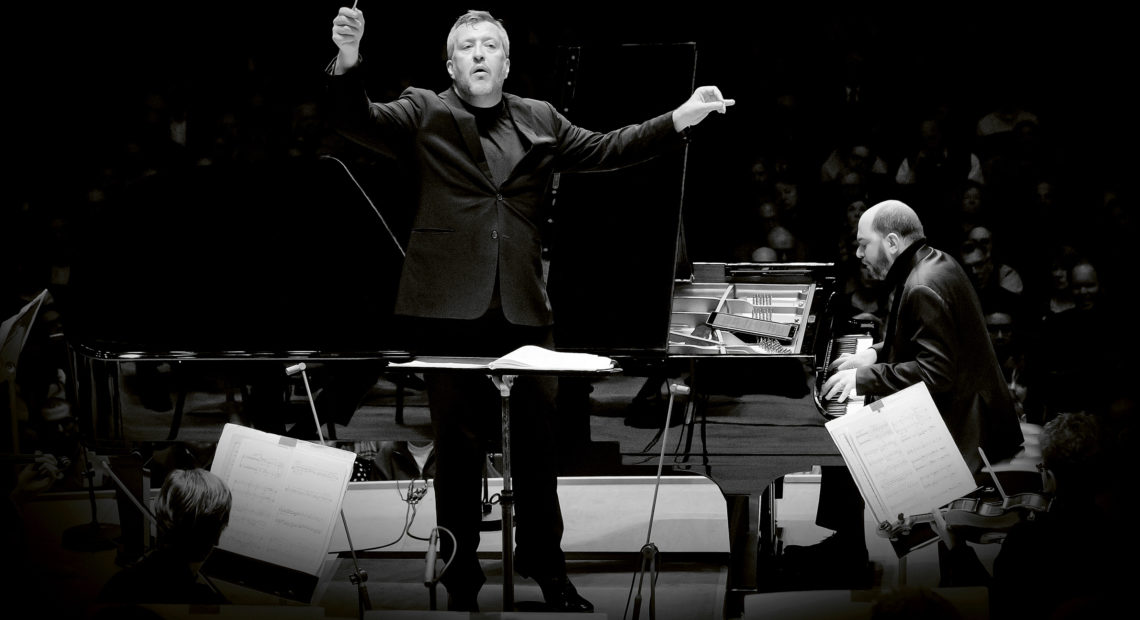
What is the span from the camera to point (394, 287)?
130 inches

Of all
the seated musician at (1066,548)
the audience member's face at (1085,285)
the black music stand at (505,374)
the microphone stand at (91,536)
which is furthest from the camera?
the audience member's face at (1085,285)

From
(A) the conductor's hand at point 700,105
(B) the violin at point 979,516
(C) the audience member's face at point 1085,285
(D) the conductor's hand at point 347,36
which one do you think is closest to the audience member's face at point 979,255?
(C) the audience member's face at point 1085,285

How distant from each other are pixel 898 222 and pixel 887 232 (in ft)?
0.14

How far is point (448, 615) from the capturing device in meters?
2.14

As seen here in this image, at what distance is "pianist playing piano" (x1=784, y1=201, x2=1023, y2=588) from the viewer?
276cm

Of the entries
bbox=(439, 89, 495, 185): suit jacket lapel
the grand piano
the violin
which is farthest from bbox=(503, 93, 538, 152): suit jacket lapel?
the violin

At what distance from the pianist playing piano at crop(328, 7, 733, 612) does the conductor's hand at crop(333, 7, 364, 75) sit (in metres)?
0.18

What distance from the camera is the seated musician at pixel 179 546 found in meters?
2.10

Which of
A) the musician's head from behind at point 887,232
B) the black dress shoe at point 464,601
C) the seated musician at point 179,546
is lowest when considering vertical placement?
the black dress shoe at point 464,601

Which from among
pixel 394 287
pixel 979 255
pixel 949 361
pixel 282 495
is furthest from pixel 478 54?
pixel 979 255

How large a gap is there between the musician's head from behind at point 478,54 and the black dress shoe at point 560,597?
124 cm

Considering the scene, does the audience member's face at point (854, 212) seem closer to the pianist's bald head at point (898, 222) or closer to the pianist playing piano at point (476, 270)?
the pianist's bald head at point (898, 222)

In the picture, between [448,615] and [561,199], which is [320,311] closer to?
[561,199]

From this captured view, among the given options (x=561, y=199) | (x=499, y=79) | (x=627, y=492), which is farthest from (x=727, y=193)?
(x=499, y=79)
